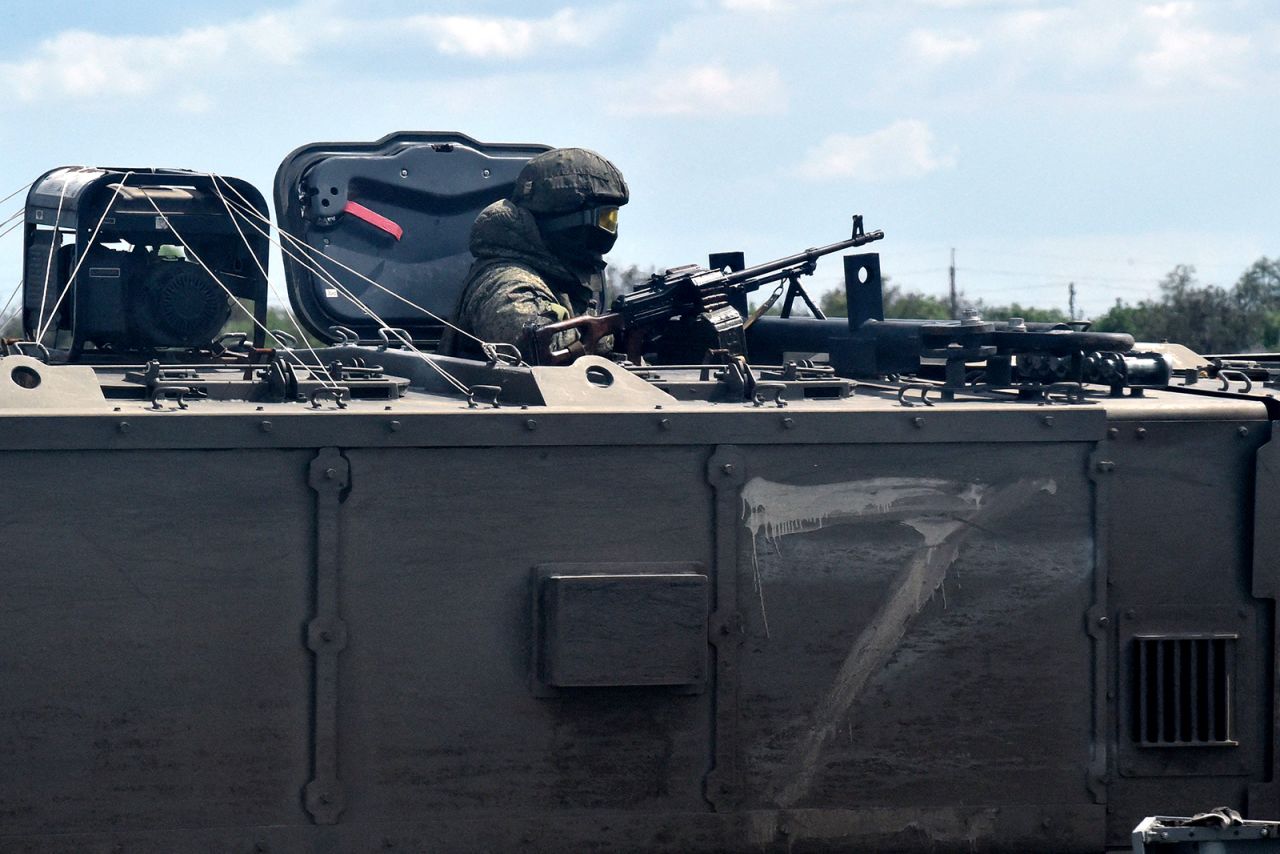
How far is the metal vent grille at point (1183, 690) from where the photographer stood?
188 inches

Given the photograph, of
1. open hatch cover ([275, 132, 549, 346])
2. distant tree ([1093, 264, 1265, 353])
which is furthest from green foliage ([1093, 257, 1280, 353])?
open hatch cover ([275, 132, 549, 346])

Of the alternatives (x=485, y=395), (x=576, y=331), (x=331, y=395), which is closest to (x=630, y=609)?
(x=485, y=395)

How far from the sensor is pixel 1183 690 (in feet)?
15.9

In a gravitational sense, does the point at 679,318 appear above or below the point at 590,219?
below

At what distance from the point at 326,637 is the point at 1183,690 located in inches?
99.0

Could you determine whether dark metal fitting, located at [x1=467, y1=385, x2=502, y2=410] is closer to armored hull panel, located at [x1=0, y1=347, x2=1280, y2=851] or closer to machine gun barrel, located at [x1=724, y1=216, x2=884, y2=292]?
armored hull panel, located at [x1=0, y1=347, x2=1280, y2=851]

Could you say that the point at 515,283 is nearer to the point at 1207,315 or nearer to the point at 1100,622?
the point at 1100,622

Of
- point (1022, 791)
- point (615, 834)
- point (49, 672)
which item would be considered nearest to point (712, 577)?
point (615, 834)

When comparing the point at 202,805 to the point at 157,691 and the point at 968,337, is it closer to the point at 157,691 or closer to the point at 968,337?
the point at 157,691

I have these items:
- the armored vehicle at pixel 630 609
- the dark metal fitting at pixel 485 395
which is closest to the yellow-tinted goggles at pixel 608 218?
the armored vehicle at pixel 630 609

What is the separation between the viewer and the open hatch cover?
29.1 feet

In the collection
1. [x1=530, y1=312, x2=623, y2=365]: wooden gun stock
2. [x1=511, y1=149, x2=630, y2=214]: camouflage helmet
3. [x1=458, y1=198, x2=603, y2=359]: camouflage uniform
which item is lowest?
[x1=530, y1=312, x2=623, y2=365]: wooden gun stock

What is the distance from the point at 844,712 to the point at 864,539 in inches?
19.3

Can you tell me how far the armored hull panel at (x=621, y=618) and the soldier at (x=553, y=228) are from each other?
2690 mm
